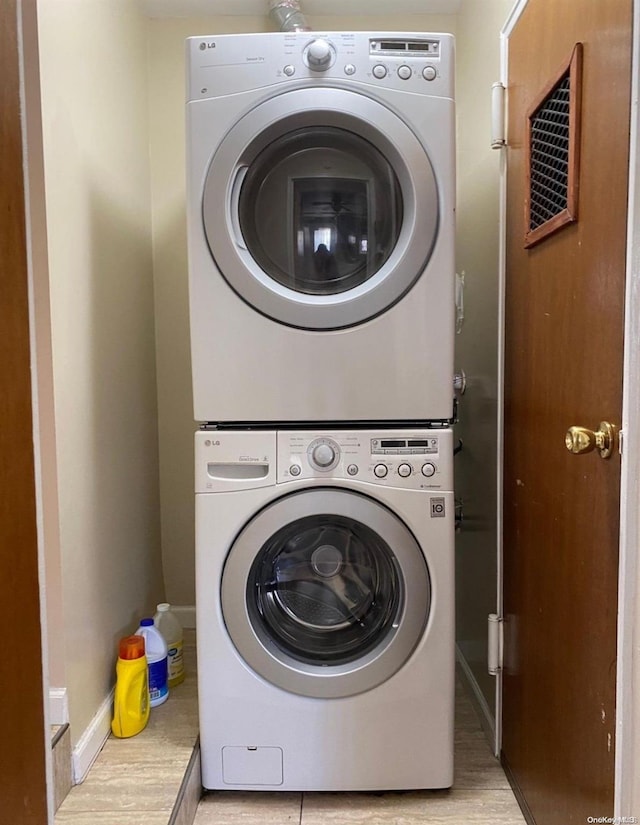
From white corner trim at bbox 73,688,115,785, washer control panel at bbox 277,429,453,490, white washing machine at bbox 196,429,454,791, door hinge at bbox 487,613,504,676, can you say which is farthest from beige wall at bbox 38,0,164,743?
door hinge at bbox 487,613,504,676

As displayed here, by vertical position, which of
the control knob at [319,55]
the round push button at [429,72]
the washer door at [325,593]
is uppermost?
the control knob at [319,55]

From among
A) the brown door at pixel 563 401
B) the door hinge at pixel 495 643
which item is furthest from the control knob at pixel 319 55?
the door hinge at pixel 495 643

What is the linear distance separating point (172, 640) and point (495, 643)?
0.92m

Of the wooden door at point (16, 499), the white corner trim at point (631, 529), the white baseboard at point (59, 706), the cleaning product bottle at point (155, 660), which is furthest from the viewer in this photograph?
the cleaning product bottle at point (155, 660)

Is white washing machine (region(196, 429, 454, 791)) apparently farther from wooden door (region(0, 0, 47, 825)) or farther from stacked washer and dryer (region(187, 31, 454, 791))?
wooden door (region(0, 0, 47, 825))

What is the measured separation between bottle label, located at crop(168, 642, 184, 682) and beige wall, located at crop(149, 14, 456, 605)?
43cm

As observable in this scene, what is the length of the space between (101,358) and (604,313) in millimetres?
1225

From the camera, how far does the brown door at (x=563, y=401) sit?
98cm

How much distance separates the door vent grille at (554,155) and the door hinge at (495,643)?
0.93 metres

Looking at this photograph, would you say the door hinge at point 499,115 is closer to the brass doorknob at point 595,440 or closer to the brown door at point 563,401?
the brown door at point 563,401

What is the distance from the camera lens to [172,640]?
182cm

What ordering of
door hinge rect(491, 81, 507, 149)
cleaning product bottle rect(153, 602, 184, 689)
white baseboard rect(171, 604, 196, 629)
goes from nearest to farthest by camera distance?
door hinge rect(491, 81, 507, 149) → cleaning product bottle rect(153, 602, 184, 689) → white baseboard rect(171, 604, 196, 629)

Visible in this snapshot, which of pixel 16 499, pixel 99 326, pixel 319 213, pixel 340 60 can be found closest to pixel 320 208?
pixel 319 213

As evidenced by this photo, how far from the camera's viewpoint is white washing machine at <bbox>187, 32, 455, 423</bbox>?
1.37 meters
